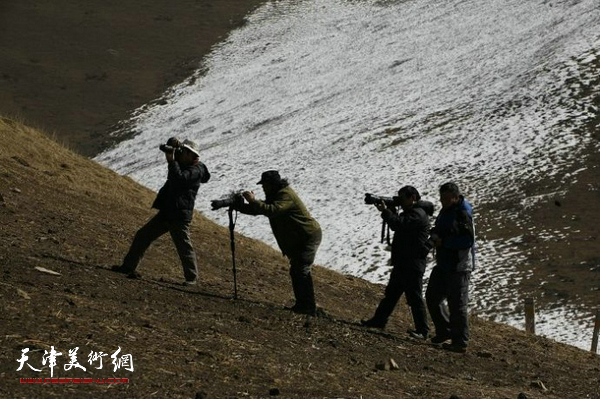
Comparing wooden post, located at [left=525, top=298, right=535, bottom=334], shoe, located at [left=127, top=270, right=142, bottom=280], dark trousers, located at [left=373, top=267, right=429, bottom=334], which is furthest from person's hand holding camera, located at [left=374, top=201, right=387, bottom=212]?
wooden post, located at [left=525, top=298, right=535, bottom=334]

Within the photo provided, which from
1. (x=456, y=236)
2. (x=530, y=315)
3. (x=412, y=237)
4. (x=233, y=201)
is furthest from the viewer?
(x=530, y=315)

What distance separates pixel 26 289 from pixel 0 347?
6.88ft

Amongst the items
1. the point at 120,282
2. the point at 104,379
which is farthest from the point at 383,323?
the point at 104,379

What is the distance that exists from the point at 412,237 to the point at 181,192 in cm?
277

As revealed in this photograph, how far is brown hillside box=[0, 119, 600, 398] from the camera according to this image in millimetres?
8922

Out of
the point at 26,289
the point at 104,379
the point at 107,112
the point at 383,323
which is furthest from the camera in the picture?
the point at 107,112

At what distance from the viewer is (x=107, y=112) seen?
5103 centimetres

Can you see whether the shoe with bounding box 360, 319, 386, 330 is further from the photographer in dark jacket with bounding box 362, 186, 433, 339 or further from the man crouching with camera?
the man crouching with camera

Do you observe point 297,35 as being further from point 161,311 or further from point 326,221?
point 161,311

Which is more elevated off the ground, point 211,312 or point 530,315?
point 530,315

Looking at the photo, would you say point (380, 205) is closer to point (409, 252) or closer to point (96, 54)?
point (409, 252)

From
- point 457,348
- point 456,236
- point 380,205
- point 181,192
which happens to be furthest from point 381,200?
point 181,192

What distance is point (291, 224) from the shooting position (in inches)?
491

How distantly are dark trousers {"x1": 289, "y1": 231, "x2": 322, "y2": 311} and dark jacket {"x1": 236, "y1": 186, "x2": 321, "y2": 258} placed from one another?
35mm
